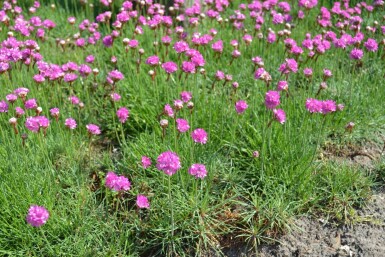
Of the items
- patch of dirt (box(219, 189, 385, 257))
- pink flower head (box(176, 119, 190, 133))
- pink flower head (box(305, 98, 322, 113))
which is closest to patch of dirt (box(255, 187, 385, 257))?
patch of dirt (box(219, 189, 385, 257))

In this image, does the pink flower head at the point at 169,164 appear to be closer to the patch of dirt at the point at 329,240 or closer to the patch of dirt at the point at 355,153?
the patch of dirt at the point at 329,240

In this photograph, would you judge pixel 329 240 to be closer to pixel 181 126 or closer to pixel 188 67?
pixel 181 126

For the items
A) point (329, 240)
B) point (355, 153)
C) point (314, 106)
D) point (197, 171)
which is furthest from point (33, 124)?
point (355, 153)

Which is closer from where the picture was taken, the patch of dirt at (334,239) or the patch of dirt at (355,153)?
the patch of dirt at (334,239)

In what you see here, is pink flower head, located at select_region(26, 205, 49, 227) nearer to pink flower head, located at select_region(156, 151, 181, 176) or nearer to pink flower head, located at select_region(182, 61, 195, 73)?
pink flower head, located at select_region(156, 151, 181, 176)

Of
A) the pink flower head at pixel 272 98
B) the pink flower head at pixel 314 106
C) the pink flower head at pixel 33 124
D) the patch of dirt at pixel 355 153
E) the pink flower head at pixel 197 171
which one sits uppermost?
the pink flower head at pixel 272 98

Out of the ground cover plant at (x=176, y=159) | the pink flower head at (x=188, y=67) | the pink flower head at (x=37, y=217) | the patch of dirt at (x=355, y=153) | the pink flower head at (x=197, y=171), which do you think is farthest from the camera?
the patch of dirt at (x=355, y=153)

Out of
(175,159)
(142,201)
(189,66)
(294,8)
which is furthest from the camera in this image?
(294,8)

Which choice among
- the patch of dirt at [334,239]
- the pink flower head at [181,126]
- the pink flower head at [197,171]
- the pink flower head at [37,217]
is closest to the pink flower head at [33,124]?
the pink flower head at [37,217]

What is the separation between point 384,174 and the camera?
3.30m

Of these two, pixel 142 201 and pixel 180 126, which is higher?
pixel 180 126

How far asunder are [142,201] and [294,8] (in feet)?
12.0

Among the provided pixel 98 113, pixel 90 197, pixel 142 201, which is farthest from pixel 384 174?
pixel 98 113

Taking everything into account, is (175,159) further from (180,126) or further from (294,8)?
(294,8)
